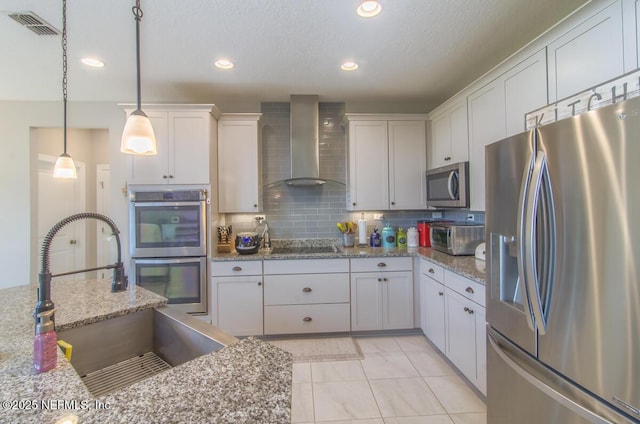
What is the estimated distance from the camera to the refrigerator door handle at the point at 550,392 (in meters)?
0.93

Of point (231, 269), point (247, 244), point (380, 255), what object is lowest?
point (231, 269)

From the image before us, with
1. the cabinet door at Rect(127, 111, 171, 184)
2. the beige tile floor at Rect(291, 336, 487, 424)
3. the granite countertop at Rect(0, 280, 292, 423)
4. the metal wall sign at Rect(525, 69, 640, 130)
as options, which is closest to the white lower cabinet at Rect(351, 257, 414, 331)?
the beige tile floor at Rect(291, 336, 487, 424)

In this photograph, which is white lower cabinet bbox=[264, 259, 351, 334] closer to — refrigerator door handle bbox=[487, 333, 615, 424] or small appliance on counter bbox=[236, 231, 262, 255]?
small appliance on counter bbox=[236, 231, 262, 255]

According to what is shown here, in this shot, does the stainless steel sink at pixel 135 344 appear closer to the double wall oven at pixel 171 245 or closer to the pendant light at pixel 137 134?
the pendant light at pixel 137 134

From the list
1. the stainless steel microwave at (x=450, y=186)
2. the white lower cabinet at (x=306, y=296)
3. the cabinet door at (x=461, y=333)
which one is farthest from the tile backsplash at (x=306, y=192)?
the cabinet door at (x=461, y=333)

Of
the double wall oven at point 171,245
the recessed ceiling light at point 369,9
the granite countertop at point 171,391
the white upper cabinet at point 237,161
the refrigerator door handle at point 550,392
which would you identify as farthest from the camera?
the white upper cabinet at point 237,161

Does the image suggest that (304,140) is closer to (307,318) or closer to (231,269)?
(231,269)

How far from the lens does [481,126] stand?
228cm

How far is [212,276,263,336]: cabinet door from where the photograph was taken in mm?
2719

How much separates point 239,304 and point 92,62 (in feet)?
8.07

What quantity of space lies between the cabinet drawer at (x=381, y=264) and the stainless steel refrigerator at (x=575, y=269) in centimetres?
147

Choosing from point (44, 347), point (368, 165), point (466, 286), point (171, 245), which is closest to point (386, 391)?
point (466, 286)

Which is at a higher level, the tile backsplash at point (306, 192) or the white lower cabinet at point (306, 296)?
the tile backsplash at point (306, 192)

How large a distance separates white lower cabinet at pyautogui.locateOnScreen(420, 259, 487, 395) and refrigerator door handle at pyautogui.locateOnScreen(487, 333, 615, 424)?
0.45 m
